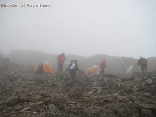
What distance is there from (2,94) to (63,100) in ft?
12.5

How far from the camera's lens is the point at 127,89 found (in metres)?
7.56

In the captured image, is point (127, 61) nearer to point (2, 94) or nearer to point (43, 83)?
point (43, 83)

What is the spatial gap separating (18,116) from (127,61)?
81.7ft

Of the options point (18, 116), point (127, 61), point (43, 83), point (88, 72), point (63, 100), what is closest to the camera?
point (18, 116)

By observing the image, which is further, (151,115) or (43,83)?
(43,83)

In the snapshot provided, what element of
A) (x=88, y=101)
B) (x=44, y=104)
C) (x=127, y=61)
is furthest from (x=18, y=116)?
(x=127, y=61)

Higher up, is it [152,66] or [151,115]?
[152,66]

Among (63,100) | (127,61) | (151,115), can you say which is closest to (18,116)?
(63,100)

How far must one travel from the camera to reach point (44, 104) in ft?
18.2

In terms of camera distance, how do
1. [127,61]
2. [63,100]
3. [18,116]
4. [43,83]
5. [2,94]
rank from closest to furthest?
[18,116]
[63,100]
[2,94]
[43,83]
[127,61]

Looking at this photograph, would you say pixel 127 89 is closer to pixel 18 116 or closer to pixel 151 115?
pixel 151 115

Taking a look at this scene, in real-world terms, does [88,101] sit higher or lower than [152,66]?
lower

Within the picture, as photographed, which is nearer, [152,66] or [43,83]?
[43,83]

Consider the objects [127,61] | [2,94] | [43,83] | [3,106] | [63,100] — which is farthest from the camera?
[127,61]
